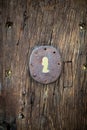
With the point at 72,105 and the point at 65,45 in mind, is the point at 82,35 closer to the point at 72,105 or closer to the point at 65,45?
the point at 65,45

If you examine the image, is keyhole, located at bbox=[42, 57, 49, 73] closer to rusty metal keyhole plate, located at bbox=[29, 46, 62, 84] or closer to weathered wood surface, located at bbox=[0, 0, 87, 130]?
rusty metal keyhole plate, located at bbox=[29, 46, 62, 84]

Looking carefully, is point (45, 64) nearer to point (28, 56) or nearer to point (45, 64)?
point (45, 64)

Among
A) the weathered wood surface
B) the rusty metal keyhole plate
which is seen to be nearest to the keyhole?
the rusty metal keyhole plate

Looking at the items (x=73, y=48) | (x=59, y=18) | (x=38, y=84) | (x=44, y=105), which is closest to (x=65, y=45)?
(x=73, y=48)

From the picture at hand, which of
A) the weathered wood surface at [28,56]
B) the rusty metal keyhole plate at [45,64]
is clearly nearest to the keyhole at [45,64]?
the rusty metal keyhole plate at [45,64]

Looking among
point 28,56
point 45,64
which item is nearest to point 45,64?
point 45,64
